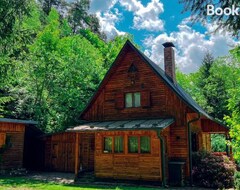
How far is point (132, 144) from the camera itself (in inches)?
566

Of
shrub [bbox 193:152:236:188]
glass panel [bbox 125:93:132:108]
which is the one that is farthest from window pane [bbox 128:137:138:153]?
shrub [bbox 193:152:236:188]

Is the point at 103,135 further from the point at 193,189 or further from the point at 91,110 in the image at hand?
the point at 193,189

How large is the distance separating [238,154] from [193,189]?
4.49 metres

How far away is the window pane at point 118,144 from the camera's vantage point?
14.7 meters

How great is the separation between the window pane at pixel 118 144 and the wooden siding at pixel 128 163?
0.62ft

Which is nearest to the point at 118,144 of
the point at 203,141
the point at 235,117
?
the point at 235,117

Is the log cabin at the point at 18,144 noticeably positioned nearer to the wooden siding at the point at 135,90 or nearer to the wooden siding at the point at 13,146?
the wooden siding at the point at 13,146

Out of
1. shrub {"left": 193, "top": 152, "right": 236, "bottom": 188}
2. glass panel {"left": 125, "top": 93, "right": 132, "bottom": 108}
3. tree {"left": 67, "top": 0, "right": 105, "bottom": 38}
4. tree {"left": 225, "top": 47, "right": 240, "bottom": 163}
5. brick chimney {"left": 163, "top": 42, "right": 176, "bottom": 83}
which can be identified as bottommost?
shrub {"left": 193, "top": 152, "right": 236, "bottom": 188}

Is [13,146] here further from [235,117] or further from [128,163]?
[235,117]

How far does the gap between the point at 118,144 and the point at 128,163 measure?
121cm

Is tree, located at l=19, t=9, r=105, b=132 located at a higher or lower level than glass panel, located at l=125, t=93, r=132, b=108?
higher

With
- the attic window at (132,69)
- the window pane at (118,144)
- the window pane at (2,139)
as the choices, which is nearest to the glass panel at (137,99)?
the attic window at (132,69)

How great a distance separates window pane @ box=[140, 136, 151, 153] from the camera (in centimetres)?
1395

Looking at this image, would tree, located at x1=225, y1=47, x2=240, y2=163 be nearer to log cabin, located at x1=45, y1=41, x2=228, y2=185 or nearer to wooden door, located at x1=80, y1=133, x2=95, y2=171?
log cabin, located at x1=45, y1=41, x2=228, y2=185
